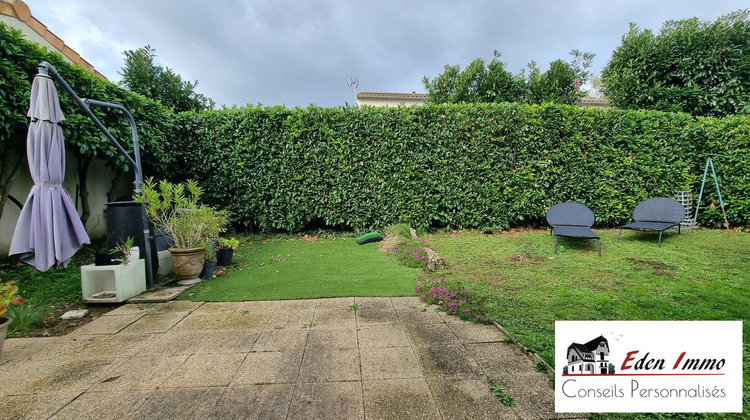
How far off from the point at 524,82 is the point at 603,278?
7.97 metres

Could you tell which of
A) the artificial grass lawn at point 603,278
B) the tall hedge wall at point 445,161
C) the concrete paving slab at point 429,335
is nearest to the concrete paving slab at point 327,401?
the concrete paving slab at point 429,335

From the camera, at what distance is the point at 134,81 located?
24.5 feet

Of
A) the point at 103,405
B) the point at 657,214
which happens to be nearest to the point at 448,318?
the point at 103,405

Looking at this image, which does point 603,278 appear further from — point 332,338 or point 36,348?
point 36,348

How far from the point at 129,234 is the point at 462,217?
20.4 ft

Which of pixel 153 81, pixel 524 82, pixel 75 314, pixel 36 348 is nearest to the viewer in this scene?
pixel 36 348

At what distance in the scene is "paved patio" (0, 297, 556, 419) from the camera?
5.33 feet

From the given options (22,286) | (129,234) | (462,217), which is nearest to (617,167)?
(462,217)

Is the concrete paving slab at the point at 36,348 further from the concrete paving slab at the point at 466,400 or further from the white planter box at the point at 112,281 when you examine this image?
the concrete paving slab at the point at 466,400

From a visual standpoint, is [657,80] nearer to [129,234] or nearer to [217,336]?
[217,336]

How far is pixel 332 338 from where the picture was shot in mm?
2428

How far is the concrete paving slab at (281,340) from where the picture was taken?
229cm

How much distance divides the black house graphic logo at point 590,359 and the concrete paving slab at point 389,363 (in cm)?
92

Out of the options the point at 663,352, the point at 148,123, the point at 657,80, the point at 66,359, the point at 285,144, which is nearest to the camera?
the point at 663,352
